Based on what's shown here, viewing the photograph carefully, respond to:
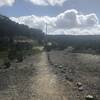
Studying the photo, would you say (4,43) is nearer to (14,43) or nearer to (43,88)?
(14,43)

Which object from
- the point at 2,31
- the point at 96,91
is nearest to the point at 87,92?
the point at 96,91

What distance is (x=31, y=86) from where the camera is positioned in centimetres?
2220

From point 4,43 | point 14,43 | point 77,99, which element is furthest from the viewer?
point 14,43

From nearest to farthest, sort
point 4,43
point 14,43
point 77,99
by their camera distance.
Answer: point 77,99 < point 4,43 < point 14,43

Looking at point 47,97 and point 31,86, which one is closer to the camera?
point 47,97

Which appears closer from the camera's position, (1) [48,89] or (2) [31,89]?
(1) [48,89]

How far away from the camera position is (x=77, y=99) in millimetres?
17734

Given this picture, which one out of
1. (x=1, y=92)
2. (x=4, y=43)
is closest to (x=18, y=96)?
(x=1, y=92)

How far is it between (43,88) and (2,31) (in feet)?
201

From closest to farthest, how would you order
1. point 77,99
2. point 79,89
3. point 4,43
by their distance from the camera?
point 77,99 → point 79,89 → point 4,43

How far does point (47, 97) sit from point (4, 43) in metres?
55.5

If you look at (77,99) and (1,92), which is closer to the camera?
(77,99)

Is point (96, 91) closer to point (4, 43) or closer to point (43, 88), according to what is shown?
point (43, 88)

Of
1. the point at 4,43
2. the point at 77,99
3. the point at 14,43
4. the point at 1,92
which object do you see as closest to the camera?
the point at 77,99
